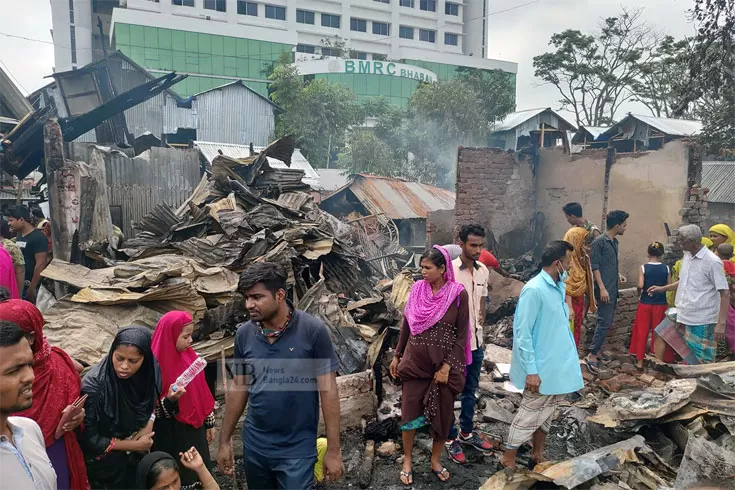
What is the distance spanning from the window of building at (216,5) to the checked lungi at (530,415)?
51.6 metres

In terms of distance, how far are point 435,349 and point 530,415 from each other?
85cm

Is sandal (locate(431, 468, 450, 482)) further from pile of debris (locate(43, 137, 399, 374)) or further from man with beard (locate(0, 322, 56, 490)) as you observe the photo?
man with beard (locate(0, 322, 56, 490))

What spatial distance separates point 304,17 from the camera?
5169 cm

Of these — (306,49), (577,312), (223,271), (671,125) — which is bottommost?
(577,312)

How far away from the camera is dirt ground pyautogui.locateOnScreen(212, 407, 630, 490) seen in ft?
11.9

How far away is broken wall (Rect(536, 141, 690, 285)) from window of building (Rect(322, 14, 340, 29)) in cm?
4799

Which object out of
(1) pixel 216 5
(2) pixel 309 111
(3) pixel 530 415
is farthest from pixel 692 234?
(1) pixel 216 5

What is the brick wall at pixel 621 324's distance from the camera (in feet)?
21.3

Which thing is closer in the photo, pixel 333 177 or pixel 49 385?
pixel 49 385

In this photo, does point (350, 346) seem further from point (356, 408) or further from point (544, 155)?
point (544, 155)

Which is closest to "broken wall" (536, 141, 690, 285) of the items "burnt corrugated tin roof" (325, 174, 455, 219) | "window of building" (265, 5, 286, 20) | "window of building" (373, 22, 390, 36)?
"burnt corrugated tin roof" (325, 174, 455, 219)

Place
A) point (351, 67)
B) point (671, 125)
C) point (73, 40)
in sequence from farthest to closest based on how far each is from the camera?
1. point (73, 40)
2. point (351, 67)
3. point (671, 125)

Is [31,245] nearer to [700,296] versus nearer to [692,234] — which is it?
[692,234]

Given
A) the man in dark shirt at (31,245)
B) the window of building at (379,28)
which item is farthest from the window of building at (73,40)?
the man in dark shirt at (31,245)
